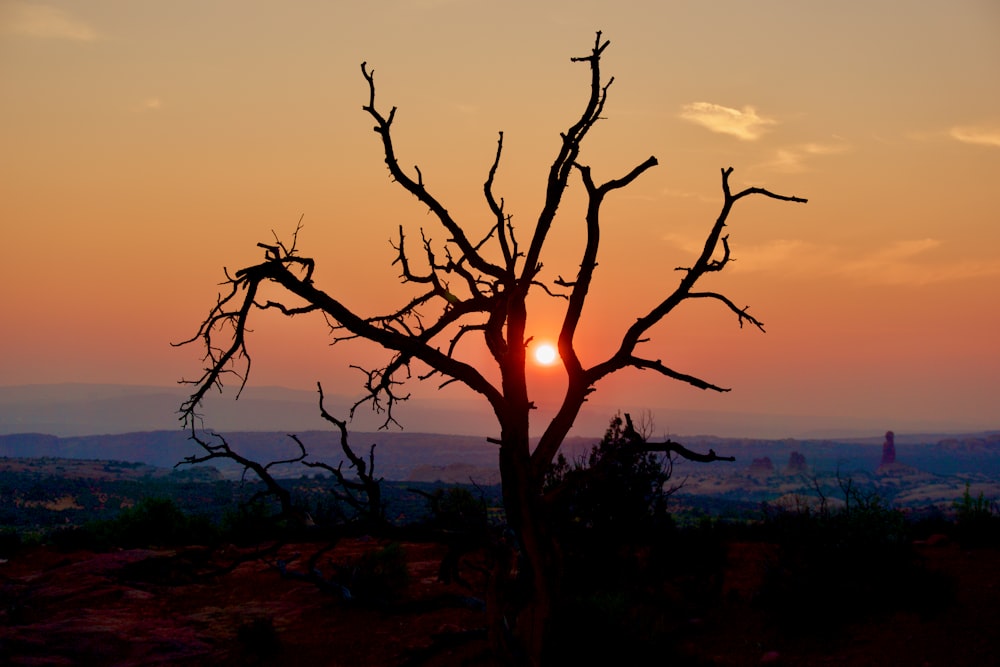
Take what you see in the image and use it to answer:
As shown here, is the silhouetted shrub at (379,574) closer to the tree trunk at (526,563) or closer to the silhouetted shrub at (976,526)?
the tree trunk at (526,563)

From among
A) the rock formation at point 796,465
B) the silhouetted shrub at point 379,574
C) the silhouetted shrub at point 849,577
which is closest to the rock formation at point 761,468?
the rock formation at point 796,465

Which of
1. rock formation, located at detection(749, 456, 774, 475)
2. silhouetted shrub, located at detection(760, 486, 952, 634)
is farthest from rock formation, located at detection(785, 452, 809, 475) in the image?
silhouetted shrub, located at detection(760, 486, 952, 634)

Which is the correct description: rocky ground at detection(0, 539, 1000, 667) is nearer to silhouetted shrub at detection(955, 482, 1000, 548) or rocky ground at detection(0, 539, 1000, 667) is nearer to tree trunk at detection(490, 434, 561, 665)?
silhouetted shrub at detection(955, 482, 1000, 548)

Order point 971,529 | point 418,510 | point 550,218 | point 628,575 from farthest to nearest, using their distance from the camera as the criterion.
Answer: point 418,510
point 971,529
point 628,575
point 550,218

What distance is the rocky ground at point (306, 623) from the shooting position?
1130 centimetres

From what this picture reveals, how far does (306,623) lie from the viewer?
46.8 ft

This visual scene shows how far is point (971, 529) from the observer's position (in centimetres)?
1622

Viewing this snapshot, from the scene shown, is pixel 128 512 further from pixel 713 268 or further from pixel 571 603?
pixel 713 268

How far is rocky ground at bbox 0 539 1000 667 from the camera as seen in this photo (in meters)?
11.3

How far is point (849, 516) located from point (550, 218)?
943cm

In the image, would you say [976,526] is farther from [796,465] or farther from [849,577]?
[796,465]

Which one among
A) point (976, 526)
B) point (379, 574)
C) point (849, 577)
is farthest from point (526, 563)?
point (976, 526)

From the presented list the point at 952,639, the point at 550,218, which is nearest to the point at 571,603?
the point at 952,639

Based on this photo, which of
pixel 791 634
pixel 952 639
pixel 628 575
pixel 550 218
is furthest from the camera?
pixel 628 575
